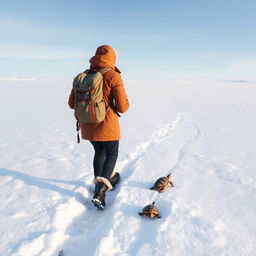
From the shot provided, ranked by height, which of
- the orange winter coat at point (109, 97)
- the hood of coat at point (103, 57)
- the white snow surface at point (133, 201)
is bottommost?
the white snow surface at point (133, 201)

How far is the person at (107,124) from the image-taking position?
106 inches

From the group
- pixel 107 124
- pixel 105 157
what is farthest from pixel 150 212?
pixel 107 124

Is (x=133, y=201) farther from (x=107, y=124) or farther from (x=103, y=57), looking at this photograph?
(x=103, y=57)

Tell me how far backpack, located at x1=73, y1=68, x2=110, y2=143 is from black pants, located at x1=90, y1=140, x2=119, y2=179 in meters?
0.45

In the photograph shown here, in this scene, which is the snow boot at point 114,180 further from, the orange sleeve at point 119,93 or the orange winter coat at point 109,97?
the orange sleeve at point 119,93

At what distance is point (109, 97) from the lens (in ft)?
9.12

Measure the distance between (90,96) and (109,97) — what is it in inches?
10.1

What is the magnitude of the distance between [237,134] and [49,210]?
18.7ft

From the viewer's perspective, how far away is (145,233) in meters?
2.43

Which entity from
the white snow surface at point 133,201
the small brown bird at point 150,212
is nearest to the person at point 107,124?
the white snow surface at point 133,201

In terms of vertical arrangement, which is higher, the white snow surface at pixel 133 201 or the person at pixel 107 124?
the person at pixel 107 124

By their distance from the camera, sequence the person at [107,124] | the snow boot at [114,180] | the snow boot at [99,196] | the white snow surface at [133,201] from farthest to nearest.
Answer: the snow boot at [114,180]
the snow boot at [99,196]
the person at [107,124]
the white snow surface at [133,201]

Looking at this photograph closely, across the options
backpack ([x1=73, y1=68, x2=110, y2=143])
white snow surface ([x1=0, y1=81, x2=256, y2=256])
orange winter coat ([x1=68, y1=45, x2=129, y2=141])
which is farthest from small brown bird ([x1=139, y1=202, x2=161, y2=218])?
backpack ([x1=73, y1=68, x2=110, y2=143])

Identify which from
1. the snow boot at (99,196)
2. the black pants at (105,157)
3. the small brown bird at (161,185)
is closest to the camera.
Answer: the snow boot at (99,196)
